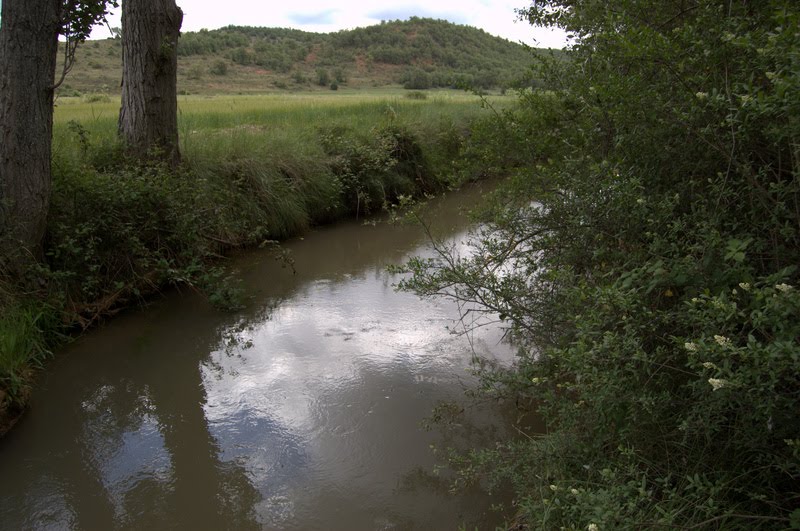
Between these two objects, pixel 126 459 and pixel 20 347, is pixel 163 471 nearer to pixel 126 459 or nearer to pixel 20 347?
pixel 126 459

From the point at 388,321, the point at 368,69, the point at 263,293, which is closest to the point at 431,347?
the point at 388,321

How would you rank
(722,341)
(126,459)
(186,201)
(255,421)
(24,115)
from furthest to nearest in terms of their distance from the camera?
(186,201) → (24,115) → (255,421) → (126,459) → (722,341)

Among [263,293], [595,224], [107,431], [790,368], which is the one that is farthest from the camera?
[263,293]

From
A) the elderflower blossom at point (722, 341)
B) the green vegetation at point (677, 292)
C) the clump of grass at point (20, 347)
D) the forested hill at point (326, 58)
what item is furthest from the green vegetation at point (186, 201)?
the forested hill at point (326, 58)

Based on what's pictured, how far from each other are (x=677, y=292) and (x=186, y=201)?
17.6ft

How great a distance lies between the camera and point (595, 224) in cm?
275

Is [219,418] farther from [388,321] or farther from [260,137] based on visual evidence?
[260,137]

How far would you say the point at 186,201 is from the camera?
6.41 metres

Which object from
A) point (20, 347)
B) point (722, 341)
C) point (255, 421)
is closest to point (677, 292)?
point (722, 341)

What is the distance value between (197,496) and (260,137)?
6.50 metres

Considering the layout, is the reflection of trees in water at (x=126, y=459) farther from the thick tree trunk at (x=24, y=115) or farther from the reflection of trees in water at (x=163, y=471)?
the thick tree trunk at (x=24, y=115)

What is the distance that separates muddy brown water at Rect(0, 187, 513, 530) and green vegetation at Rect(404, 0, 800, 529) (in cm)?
66

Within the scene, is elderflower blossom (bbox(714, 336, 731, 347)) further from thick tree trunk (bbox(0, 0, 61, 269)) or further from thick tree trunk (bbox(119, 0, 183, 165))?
thick tree trunk (bbox(119, 0, 183, 165))

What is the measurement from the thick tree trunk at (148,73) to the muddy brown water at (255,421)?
198 cm
